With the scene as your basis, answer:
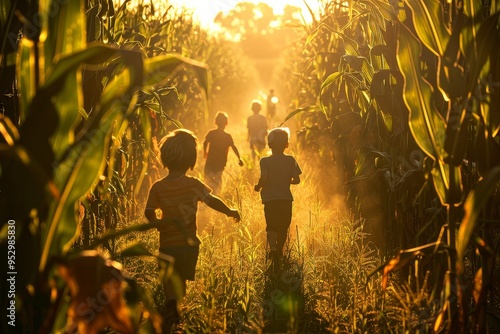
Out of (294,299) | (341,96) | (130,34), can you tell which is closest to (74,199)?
(294,299)

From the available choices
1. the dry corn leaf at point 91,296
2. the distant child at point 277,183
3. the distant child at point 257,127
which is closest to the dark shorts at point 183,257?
the distant child at point 277,183

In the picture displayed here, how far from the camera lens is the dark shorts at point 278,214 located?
6.12m

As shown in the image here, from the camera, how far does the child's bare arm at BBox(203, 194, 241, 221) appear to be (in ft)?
13.2

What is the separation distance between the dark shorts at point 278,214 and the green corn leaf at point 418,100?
355 centimetres

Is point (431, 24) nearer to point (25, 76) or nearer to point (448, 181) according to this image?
point (448, 181)

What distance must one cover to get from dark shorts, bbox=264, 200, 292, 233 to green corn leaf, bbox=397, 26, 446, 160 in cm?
355

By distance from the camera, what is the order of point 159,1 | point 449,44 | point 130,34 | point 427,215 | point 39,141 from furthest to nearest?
point 159,1, point 130,34, point 427,215, point 449,44, point 39,141

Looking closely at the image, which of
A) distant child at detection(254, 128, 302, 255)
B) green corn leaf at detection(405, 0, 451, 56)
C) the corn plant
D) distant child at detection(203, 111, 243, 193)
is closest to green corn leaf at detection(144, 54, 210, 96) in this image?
the corn plant

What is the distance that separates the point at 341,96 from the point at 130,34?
4343 millimetres

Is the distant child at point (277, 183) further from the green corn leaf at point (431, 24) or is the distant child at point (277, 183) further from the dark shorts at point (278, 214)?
the green corn leaf at point (431, 24)

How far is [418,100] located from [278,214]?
364 cm

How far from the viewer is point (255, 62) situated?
Answer: 137625 mm

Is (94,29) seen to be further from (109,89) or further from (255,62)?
(255,62)

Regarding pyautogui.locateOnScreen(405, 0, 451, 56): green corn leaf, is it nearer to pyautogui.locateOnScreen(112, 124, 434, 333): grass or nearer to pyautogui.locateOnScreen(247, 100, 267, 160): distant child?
pyautogui.locateOnScreen(112, 124, 434, 333): grass
